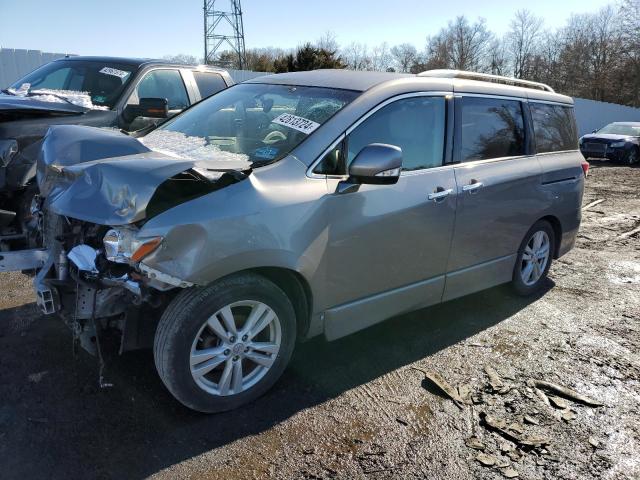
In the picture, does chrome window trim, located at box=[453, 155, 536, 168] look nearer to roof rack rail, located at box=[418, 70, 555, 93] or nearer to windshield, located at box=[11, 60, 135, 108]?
roof rack rail, located at box=[418, 70, 555, 93]

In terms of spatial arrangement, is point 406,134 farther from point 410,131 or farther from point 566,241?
point 566,241

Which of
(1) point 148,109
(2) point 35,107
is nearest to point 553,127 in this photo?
(1) point 148,109

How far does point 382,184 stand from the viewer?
11.0 ft

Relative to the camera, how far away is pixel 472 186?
4.12 m

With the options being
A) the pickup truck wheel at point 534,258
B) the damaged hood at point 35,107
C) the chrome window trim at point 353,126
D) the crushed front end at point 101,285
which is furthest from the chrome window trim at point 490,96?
the damaged hood at point 35,107

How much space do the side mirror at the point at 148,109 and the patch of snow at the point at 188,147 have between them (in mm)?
1654

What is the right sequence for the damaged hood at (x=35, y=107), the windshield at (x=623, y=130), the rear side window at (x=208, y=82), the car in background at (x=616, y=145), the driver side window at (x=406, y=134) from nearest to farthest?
1. the driver side window at (x=406, y=134)
2. the damaged hood at (x=35, y=107)
3. the rear side window at (x=208, y=82)
4. the car in background at (x=616, y=145)
5. the windshield at (x=623, y=130)

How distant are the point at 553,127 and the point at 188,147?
12.2 ft

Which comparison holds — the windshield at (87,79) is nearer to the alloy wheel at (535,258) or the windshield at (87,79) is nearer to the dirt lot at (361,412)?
the dirt lot at (361,412)

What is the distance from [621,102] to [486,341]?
5044 centimetres

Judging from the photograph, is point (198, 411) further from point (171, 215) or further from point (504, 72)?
point (504, 72)

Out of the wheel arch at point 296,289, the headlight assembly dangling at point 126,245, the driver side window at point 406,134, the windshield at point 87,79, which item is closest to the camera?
the headlight assembly dangling at point 126,245

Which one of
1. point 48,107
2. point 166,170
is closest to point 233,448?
point 166,170

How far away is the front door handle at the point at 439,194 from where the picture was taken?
12.5 feet
